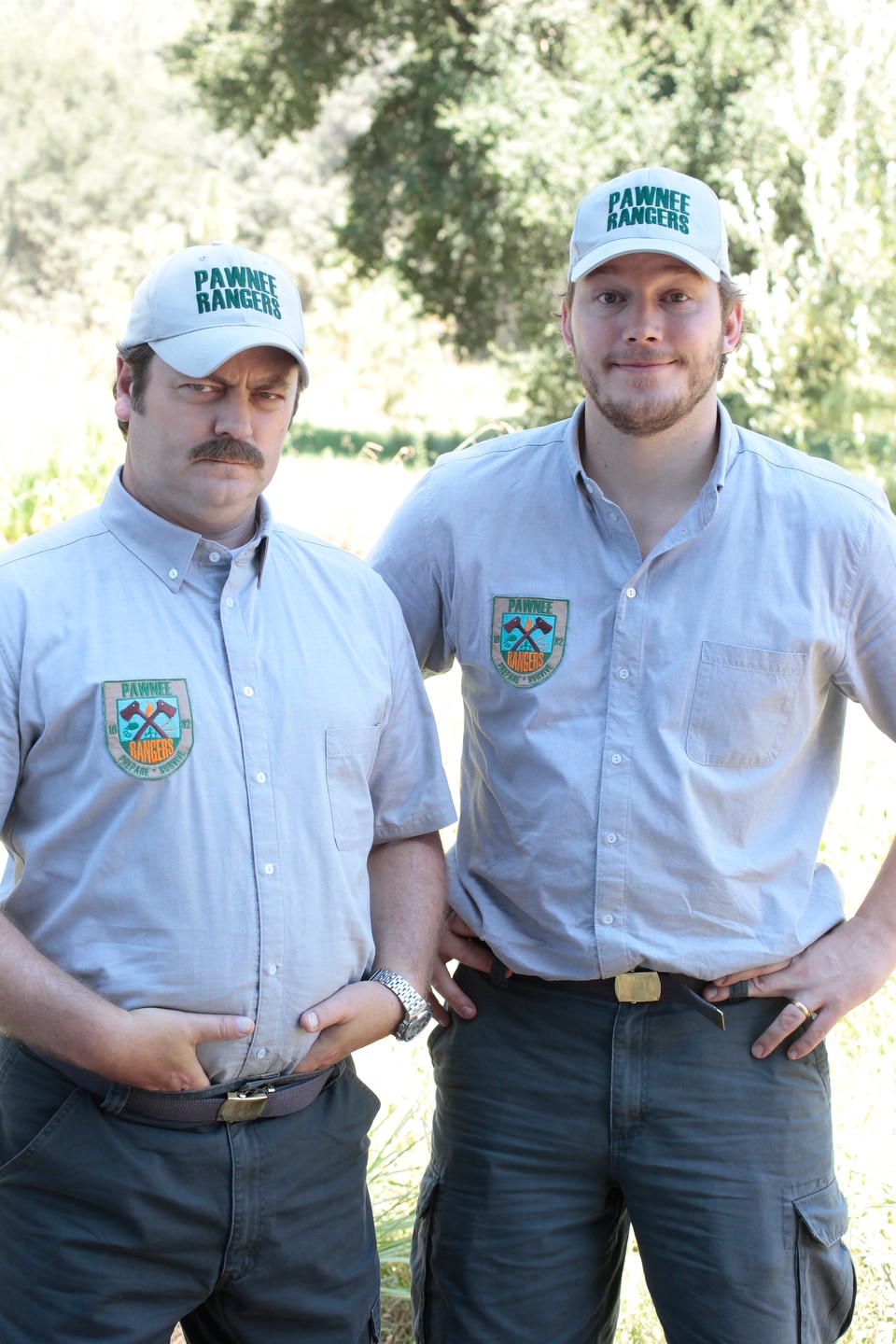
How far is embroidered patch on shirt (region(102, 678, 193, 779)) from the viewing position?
2010mm

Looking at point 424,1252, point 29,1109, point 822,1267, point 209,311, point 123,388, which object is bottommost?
point 424,1252

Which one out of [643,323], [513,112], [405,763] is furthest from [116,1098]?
[513,112]

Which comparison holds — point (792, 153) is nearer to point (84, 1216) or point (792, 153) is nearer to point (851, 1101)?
point (851, 1101)

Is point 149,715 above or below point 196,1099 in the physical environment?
above

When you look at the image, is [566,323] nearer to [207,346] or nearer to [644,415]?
[644,415]

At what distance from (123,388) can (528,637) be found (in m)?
0.86

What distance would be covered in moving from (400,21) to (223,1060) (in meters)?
22.2

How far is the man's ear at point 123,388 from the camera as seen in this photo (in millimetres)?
2256

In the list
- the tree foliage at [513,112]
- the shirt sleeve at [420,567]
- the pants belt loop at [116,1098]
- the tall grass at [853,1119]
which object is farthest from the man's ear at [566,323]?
the tree foliage at [513,112]

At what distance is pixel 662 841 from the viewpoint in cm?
237

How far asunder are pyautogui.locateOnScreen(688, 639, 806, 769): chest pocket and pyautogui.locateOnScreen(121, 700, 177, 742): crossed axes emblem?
954mm

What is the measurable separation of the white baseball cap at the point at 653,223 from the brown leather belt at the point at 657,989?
1315 mm

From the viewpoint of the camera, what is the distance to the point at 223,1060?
6.82 ft

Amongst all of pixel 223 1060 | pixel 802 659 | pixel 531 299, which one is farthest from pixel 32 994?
pixel 531 299
